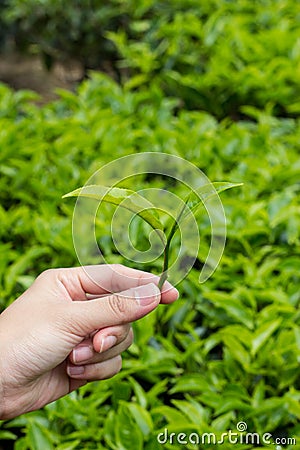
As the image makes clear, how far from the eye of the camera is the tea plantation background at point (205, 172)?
2.05 meters

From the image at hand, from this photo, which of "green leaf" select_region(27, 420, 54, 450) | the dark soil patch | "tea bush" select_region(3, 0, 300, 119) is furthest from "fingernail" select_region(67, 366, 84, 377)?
the dark soil patch

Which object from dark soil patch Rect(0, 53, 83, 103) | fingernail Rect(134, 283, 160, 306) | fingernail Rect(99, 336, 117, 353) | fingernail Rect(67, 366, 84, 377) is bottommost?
dark soil patch Rect(0, 53, 83, 103)

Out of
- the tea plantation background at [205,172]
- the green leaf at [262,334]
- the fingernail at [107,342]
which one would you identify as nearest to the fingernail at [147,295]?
the fingernail at [107,342]

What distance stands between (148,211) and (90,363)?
55cm

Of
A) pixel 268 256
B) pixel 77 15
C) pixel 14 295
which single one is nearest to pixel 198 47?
pixel 77 15

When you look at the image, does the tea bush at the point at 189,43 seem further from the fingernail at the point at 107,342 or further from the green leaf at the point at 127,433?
the fingernail at the point at 107,342

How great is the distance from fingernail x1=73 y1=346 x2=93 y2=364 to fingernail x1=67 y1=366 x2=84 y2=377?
0.09 meters

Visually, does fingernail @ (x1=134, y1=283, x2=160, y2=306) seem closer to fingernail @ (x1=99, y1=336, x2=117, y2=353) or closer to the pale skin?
the pale skin

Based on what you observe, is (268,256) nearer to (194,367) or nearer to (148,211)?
(194,367)

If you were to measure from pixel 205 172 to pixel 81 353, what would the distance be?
1459mm

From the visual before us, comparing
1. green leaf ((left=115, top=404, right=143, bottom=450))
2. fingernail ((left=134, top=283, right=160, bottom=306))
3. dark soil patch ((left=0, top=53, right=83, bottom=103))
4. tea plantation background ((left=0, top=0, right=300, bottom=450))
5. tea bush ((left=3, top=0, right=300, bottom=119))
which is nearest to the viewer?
fingernail ((left=134, top=283, right=160, bottom=306))

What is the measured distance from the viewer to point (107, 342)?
63.0 inches

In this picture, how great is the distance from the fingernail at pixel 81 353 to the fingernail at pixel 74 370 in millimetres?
86

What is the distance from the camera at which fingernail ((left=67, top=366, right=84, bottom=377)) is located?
5.78 feet
